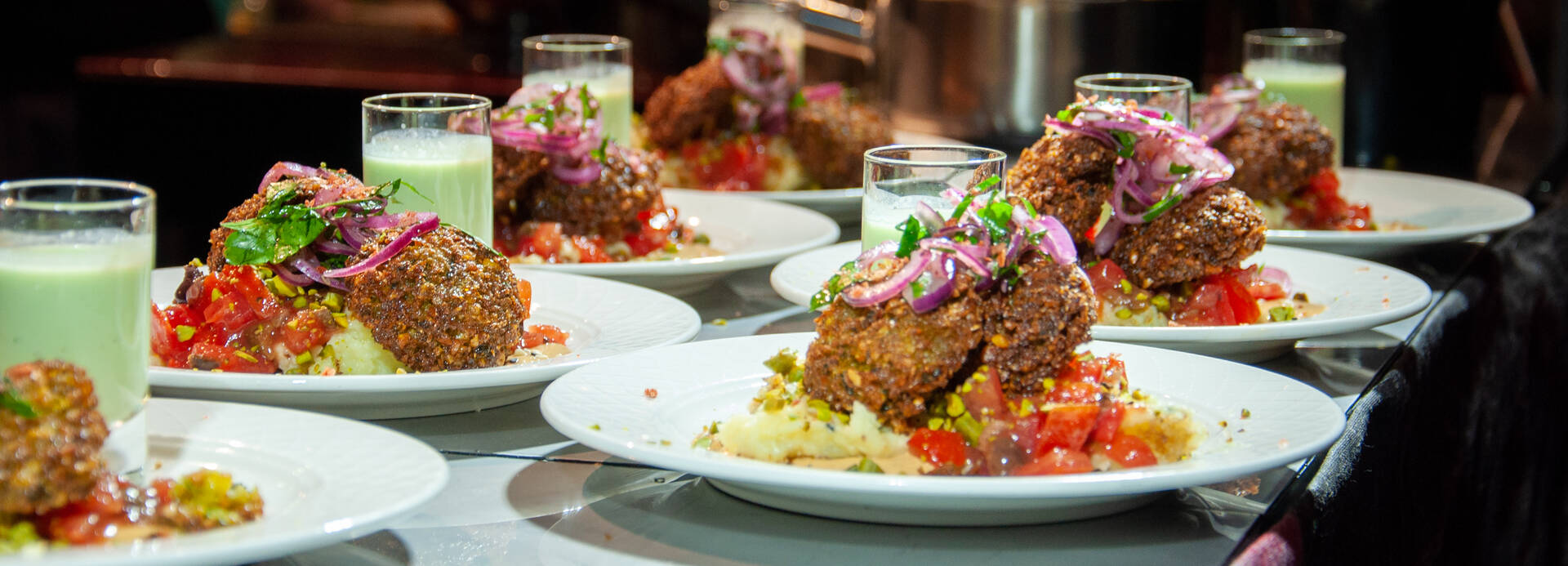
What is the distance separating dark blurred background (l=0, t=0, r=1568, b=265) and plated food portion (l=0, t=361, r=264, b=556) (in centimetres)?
417

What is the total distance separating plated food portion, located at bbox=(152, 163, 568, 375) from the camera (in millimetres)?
2492

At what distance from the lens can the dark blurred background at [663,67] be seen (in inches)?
223

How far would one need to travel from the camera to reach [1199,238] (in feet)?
9.77

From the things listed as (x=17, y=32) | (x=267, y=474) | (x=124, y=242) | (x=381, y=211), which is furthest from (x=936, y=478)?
(x=17, y=32)

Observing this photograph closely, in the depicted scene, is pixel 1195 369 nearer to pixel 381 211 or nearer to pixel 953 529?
pixel 953 529

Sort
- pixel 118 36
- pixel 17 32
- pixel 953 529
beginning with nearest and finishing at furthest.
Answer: pixel 953 529 < pixel 17 32 < pixel 118 36

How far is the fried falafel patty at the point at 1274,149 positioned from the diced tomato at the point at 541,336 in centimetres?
199

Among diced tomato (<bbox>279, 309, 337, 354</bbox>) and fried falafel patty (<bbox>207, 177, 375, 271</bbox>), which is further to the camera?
fried falafel patty (<bbox>207, 177, 375, 271</bbox>)

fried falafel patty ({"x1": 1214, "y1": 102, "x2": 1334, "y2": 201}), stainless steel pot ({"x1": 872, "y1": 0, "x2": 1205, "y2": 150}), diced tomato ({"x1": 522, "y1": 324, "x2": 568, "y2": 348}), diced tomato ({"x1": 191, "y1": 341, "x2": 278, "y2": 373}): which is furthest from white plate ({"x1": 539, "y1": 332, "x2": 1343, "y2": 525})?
stainless steel pot ({"x1": 872, "y1": 0, "x2": 1205, "y2": 150})

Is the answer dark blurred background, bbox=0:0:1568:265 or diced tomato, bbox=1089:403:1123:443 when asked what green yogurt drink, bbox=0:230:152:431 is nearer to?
diced tomato, bbox=1089:403:1123:443

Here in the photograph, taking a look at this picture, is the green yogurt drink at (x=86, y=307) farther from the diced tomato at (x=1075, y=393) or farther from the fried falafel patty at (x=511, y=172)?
the fried falafel patty at (x=511, y=172)

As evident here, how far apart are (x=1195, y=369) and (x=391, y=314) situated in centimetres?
136

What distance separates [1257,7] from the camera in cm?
652

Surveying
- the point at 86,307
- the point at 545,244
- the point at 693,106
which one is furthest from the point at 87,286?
the point at 693,106
